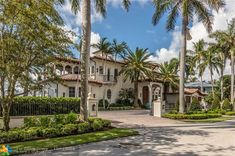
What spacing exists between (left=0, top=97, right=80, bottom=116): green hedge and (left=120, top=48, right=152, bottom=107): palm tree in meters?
19.3

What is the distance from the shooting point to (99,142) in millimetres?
13477

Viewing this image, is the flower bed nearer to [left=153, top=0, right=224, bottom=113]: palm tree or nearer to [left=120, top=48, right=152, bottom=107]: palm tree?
[left=153, top=0, right=224, bottom=113]: palm tree

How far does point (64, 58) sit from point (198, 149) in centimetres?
783

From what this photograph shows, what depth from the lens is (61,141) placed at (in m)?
12.8

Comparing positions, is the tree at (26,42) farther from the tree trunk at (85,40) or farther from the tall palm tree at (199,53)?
the tall palm tree at (199,53)

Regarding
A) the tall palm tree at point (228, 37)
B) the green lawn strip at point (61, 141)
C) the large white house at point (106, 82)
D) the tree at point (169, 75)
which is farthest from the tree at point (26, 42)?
the tall palm tree at point (228, 37)

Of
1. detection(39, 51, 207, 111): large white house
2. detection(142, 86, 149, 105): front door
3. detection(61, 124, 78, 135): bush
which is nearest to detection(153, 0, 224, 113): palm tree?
detection(39, 51, 207, 111): large white house

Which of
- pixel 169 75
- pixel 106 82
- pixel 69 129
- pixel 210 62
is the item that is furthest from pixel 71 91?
pixel 210 62

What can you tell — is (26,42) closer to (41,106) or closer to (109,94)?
(41,106)

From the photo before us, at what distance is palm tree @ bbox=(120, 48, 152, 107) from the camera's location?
41566 millimetres

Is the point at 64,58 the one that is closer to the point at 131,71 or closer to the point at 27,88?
the point at 27,88

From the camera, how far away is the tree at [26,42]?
13.2 m

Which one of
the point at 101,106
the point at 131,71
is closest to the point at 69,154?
the point at 101,106

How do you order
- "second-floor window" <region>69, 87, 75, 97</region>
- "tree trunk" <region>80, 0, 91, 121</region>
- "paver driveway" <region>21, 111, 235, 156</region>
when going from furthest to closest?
"second-floor window" <region>69, 87, 75, 97</region>, "tree trunk" <region>80, 0, 91, 121</region>, "paver driveway" <region>21, 111, 235, 156</region>
